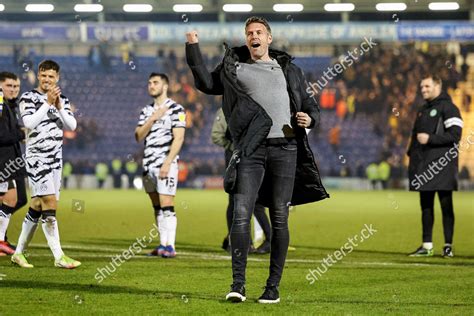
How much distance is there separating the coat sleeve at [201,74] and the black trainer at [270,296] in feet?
5.04

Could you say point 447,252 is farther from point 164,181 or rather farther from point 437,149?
point 164,181

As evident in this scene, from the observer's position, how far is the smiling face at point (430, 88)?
12.1 m

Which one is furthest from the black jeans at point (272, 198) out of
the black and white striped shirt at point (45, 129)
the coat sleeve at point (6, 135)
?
the coat sleeve at point (6, 135)

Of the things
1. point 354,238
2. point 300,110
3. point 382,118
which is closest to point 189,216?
point 354,238

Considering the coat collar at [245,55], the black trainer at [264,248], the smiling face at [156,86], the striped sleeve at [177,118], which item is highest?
the coat collar at [245,55]

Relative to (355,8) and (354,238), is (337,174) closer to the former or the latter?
(355,8)

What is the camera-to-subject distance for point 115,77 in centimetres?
4144

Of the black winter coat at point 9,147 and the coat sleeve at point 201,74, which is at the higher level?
the coat sleeve at point 201,74

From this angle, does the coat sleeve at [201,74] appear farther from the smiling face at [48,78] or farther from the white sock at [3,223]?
the white sock at [3,223]

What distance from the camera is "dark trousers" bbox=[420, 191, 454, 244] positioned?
12016mm

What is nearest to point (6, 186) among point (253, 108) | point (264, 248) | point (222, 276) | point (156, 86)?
point (156, 86)

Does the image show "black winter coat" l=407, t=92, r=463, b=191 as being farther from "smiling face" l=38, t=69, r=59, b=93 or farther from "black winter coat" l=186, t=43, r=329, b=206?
"smiling face" l=38, t=69, r=59, b=93

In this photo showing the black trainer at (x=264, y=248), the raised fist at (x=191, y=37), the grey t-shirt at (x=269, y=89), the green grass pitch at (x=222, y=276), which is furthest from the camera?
the black trainer at (x=264, y=248)

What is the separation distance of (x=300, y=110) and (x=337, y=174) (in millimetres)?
30133
